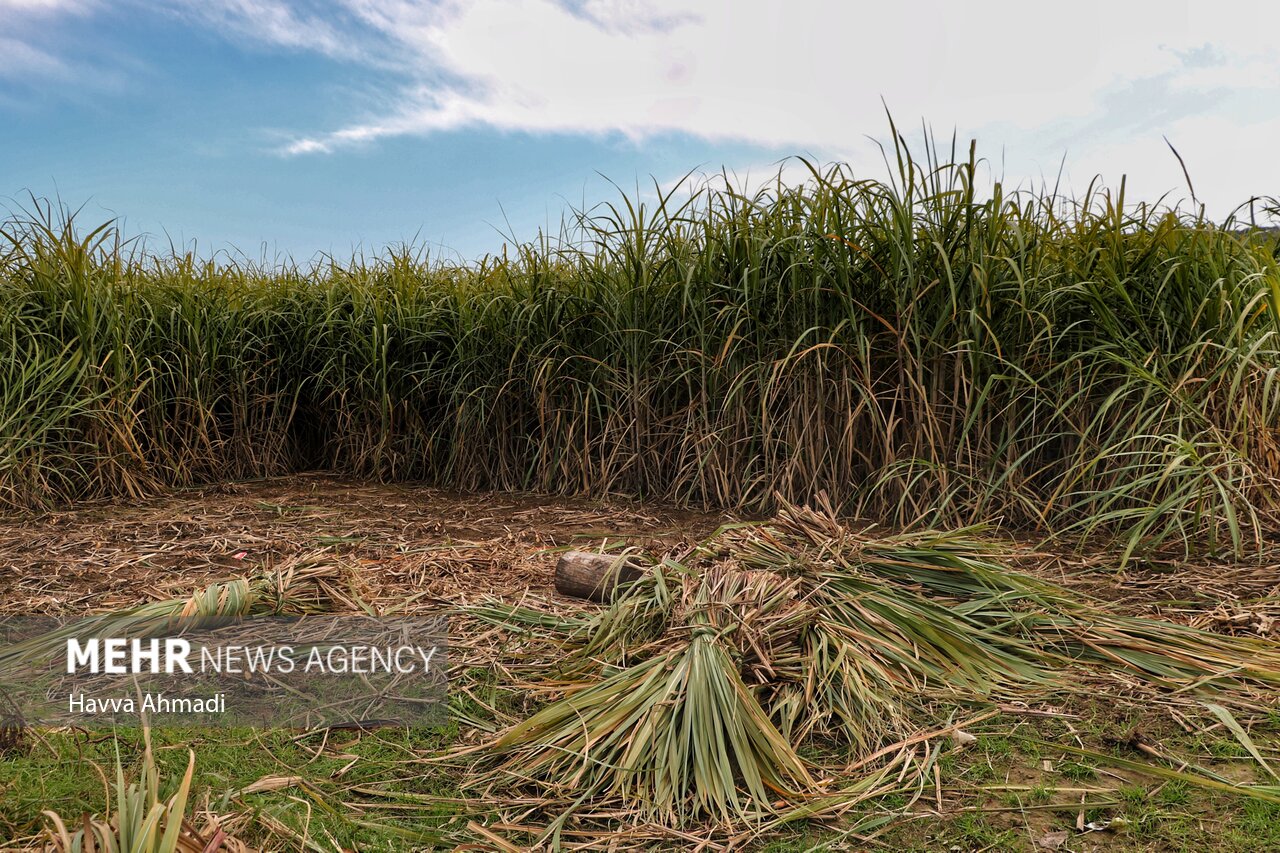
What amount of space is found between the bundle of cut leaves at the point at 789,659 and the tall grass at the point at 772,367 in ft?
1.78

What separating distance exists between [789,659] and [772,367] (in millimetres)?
1732

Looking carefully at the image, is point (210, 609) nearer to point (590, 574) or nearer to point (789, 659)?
point (590, 574)

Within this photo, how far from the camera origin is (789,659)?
5.98 feet

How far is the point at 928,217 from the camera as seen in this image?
3268 mm

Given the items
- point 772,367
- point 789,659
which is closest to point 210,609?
point 789,659

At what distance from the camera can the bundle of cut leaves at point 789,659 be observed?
5.05ft

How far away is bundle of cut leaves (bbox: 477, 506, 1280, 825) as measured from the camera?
1539 mm

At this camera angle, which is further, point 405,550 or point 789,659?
point 405,550

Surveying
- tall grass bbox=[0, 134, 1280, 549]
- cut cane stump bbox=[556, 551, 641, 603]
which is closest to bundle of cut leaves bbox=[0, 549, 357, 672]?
cut cane stump bbox=[556, 551, 641, 603]

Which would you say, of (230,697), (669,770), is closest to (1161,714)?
(669,770)

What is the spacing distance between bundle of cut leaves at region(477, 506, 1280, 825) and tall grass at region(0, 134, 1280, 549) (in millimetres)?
541

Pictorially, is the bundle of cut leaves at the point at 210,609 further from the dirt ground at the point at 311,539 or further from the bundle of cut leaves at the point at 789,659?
the bundle of cut leaves at the point at 789,659

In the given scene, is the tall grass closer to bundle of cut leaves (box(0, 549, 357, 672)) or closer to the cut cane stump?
the cut cane stump

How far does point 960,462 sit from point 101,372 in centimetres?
374
